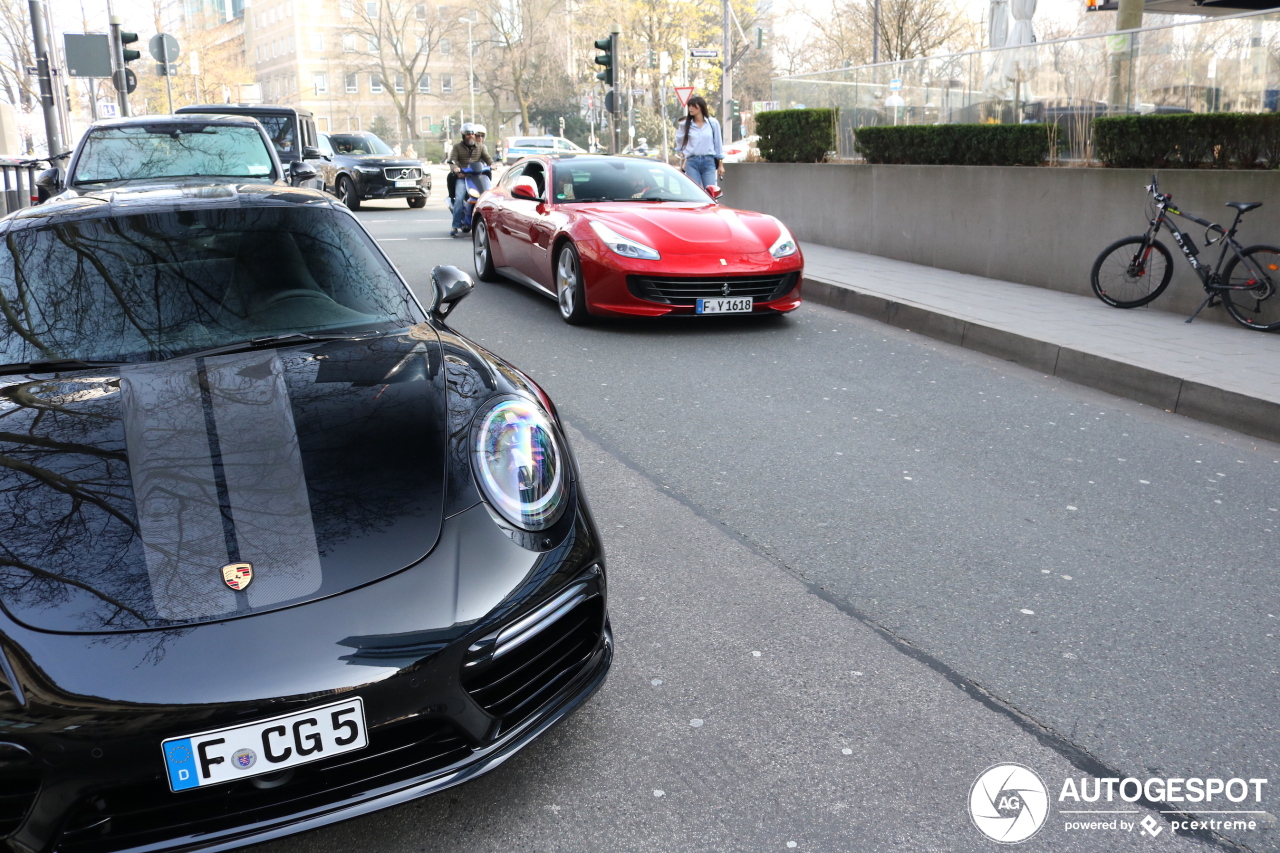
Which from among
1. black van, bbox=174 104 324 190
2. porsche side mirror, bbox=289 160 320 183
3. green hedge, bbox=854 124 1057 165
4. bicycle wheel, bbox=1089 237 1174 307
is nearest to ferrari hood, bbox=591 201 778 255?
bicycle wheel, bbox=1089 237 1174 307

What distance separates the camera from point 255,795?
1996 mm

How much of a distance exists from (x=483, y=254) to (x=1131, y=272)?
6242mm

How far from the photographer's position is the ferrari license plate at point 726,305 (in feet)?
26.8

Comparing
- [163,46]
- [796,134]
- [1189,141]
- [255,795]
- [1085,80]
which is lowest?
[255,795]

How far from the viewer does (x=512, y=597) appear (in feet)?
7.43

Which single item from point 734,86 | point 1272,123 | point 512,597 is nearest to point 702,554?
point 512,597

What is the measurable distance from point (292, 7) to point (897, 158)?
303ft

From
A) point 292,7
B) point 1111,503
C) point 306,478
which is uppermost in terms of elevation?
point 292,7

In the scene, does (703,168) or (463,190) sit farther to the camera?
(463,190)

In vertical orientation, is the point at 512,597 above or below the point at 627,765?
above

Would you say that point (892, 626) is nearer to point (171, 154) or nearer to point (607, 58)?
point (171, 154)

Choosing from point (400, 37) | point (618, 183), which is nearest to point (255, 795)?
point (618, 183)

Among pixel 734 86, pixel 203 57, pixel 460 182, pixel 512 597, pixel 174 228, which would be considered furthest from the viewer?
pixel 734 86

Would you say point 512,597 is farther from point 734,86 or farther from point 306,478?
point 734,86
